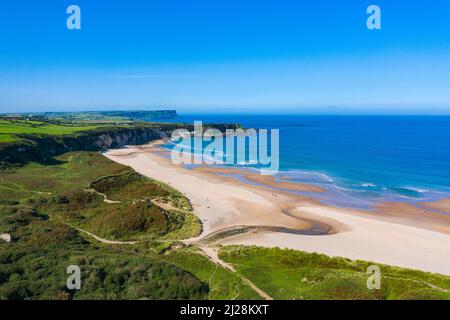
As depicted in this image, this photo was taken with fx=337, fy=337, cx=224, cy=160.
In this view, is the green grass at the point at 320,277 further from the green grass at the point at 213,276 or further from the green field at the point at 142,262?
the green grass at the point at 213,276

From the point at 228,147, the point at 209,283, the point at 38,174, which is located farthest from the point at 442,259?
the point at 228,147

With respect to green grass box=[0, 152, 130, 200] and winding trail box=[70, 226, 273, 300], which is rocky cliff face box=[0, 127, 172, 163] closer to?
green grass box=[0, 152, 130, 200]

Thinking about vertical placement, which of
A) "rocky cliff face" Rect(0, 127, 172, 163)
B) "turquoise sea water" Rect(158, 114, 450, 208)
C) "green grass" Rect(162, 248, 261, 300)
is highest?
"rocky cliff face" Rect(0, 127, 172, 163)

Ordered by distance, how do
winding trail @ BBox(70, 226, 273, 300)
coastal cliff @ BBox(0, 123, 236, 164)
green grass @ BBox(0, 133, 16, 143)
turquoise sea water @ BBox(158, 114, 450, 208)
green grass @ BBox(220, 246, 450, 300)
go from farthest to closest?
green grass @ BBox(0, 133, 16, 143) < coastal cliff @ BBox(0, 123, 236, 164) < turquoise sea water @ BBox(158, 114, 450, 208) < winding trail @ BBox(70, 226, 273, 300) < green grass @ BBox(220, 246, 450, 300)

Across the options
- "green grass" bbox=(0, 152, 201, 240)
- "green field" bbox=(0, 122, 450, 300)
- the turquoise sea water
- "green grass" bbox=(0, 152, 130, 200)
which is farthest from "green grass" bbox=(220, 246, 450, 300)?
"green grass" bbox=(0, 152, 130, 200)

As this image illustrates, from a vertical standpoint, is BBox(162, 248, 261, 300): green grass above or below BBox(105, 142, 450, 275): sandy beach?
above

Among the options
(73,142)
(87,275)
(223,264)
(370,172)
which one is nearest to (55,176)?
(73,142)
